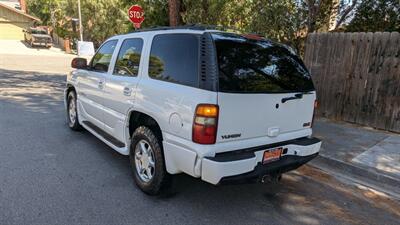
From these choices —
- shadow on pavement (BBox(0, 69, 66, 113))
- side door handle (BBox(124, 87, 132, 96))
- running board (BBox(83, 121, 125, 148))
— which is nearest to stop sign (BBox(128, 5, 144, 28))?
shadow on pavement (BBox(0, 69, 66, 113))

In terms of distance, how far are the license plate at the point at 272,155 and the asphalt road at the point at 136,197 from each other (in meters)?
0.59

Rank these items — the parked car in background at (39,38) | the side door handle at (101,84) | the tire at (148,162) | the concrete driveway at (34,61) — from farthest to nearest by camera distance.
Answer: the parked car in background at (39,38) < the concrete driveway at (34,61) < the side door handle at (101,84) < the tire at (148,162)

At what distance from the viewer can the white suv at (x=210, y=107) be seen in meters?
3.23

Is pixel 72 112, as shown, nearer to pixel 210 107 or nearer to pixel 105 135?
pixel 105 135

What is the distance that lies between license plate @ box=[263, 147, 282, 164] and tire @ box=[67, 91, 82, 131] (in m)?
4.02

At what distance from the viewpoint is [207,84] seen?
3.21 metres

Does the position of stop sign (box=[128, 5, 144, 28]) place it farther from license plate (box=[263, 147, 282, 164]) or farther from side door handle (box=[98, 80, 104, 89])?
license plate (box=[263, 147, 282, 164])

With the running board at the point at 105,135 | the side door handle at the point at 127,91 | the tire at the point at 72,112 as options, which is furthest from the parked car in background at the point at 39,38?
the side door handle at the point at 127,91

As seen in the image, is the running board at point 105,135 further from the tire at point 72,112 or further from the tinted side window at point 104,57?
the tinted side window at point 104,57

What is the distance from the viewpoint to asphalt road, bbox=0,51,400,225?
356 cm

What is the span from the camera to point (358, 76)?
7039mm

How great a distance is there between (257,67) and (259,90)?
28cm

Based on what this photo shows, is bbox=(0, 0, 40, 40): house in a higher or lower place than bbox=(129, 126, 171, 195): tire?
higher

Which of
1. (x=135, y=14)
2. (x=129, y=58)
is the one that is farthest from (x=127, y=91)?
(x=135, y=14)
